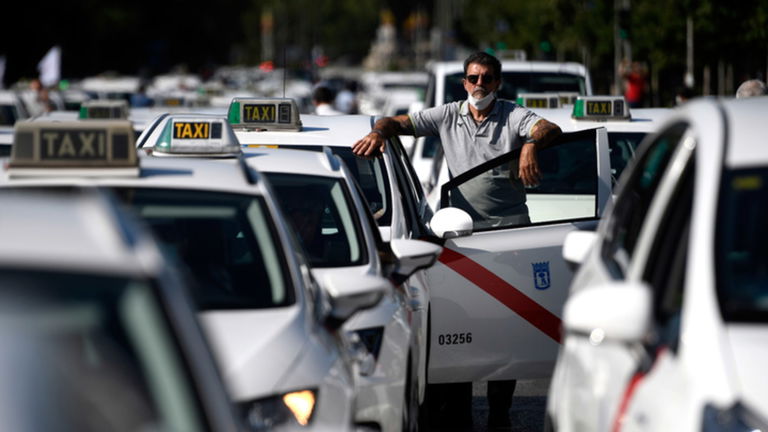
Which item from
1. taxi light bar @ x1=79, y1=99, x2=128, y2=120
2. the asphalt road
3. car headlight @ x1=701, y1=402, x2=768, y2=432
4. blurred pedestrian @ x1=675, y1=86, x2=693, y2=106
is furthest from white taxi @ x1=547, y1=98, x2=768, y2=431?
blurred pedestrian @ x1=675, y1=86, x2=693, y2=106

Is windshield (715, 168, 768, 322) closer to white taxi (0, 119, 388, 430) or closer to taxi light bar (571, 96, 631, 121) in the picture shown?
white taxi (0, 119, 388, 430)

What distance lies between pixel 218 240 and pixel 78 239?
→ 2.91 m

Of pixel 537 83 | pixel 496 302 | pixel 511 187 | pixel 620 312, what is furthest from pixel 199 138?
pixel 537 83

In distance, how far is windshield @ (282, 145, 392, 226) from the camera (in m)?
8.52

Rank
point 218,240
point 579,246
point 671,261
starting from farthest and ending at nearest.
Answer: point 218,240 → point 579,246 → point 671,261

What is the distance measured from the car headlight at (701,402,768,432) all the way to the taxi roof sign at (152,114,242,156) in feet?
12.0

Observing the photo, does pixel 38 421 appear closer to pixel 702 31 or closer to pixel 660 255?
pixel 660 255

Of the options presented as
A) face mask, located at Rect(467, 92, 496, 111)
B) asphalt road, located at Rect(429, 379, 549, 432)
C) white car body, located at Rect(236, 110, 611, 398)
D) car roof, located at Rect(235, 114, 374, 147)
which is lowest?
asphalt road, located at Rect(429, 379, 549, 432)

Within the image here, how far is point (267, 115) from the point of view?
365 inches

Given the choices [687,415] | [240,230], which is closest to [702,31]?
[240,230]

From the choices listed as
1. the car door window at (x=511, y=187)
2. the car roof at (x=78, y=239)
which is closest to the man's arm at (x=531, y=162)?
the car door window at (x=511, y=187)

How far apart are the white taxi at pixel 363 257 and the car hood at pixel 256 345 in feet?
1.77

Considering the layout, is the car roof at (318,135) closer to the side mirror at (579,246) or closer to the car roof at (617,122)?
the car roof at (617,122)

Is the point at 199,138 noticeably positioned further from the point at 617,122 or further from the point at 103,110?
the point at 103,110
